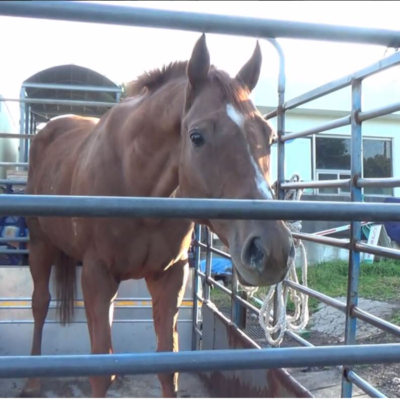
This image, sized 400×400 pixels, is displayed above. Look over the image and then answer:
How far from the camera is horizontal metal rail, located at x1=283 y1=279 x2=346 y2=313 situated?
2079 mm

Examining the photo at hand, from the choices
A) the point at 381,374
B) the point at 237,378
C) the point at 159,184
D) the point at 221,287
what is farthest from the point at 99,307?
the point at 381,374

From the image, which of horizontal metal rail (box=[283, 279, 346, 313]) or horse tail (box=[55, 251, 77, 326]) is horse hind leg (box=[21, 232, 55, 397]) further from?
horizontal metal rail (box=[283, 279, 346, 313])

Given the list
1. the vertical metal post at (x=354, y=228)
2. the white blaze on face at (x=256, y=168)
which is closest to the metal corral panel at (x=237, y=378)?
the vertical metal post at (x=354, y=228)

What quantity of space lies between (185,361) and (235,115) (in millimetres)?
1172

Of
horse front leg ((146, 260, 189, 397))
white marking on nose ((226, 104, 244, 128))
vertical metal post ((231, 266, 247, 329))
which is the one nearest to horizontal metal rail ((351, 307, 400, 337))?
white marking on nose ((226, 104, 244, 128))

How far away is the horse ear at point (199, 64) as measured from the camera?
6.17 ft

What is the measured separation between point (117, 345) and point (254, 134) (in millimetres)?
2803

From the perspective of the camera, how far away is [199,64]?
1981 mm

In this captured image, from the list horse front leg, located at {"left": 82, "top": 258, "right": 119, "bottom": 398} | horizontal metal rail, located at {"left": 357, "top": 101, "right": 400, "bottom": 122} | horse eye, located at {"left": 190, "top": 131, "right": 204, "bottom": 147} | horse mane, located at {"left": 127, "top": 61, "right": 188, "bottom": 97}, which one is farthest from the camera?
horse front leg, located at {"left": 82, "top": 258, "right": 119, "bottom": 398}

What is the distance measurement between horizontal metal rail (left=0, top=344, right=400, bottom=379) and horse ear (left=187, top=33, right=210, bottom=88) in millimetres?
1271

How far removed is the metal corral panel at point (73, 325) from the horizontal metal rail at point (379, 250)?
7.96 feet

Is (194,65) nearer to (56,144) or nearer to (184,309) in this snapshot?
(56,144)

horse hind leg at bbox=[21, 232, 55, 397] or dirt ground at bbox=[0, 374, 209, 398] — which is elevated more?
horse hind leg at bbox=[21, 232, 55, 397]

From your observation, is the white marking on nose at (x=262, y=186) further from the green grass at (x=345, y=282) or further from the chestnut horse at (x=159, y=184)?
the green grass at (x=345, y=282)
